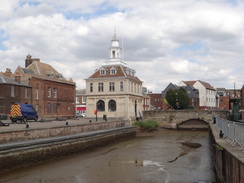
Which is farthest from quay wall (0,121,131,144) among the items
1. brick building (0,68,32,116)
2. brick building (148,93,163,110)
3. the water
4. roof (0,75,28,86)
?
brick building (148,93,163,110)

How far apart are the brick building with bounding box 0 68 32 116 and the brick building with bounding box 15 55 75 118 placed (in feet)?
Answer: 4.38

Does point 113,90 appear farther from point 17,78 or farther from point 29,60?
point 29,60

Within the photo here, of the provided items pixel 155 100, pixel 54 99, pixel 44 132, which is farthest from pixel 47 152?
pixel 155 100

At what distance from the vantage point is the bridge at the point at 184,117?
177ft

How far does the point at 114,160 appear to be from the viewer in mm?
21875

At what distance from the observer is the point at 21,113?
33.7m

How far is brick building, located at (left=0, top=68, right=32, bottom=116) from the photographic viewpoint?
4203cm

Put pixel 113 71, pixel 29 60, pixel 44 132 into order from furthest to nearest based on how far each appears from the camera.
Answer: pixel 29 60 → pixel 113 71 → pixel 44 132

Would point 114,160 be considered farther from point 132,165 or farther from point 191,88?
point 191,88

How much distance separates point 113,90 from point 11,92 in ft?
62.1

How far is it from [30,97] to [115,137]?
1903 cm

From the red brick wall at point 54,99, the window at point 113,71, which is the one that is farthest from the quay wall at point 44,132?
the window at point 113,71

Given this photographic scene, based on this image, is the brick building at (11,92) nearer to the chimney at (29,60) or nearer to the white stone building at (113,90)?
the chimney at (29,60)

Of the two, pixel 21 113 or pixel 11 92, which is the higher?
pixel 11 92
